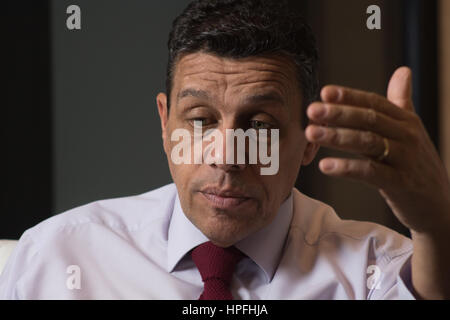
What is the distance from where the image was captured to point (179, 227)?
931 mm

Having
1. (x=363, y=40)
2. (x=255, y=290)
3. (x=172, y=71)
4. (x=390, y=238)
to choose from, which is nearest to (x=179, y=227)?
(x=255, y=290)

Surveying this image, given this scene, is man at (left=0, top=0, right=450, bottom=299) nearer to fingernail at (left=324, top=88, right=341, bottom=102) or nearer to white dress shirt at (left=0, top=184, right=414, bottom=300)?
white dress shirt at (left=0, top=184, right=414, bottom=300)

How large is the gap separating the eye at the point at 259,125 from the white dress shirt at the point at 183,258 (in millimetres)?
189

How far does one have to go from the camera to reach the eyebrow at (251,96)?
802 millimetres

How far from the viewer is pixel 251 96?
31.6 inches

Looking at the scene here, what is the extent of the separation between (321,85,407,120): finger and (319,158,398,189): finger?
0.21 ft

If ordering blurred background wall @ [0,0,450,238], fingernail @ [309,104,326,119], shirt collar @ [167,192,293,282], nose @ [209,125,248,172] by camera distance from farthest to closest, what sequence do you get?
blurred background wall @ [0,0,450,238] → shirt collar @ [167,192,293,282] → nose @ [209,125,248,172] → fingernail @ [309,104,326,119]

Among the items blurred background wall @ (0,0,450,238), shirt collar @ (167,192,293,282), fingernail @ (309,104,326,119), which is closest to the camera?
fingernail @ (309,104,326,119)

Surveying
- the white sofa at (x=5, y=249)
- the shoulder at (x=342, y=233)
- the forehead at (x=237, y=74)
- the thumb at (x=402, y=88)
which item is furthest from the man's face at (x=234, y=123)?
the white sofa at (x=5, y=249)

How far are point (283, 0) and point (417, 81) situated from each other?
29 cm

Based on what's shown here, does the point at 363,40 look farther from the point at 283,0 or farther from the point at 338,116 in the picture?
the point at 338,116

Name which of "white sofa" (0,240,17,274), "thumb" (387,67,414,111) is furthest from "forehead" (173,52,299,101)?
"white sofa" (0,240,17,274)

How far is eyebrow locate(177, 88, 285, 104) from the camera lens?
80 centimetres
